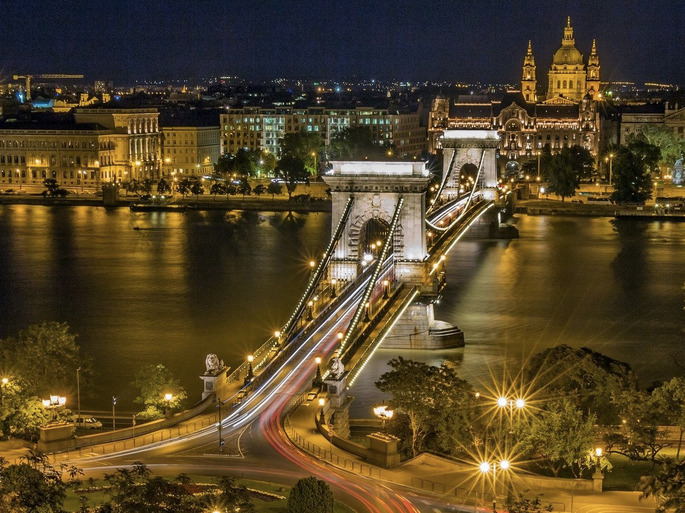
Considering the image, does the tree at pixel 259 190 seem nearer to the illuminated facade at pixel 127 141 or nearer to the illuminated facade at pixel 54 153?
the illuminated facade at pixel 127 141

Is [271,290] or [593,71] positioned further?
[593,71]

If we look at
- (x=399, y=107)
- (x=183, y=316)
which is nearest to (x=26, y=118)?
(x=399, y=107)

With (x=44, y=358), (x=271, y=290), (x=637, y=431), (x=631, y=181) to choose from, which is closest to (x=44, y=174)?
(x=631, y=181)

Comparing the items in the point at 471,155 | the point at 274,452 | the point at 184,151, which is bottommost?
the point at 274,452

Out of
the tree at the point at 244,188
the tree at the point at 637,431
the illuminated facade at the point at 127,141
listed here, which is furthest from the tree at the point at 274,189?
the tree at the point at 637,431

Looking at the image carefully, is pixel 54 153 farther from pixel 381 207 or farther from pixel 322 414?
pixel 322 414

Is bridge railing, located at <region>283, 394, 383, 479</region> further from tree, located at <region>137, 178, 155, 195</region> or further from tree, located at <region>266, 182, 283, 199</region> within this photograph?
tree, located at <region>137, 178, 155, 195</region>
